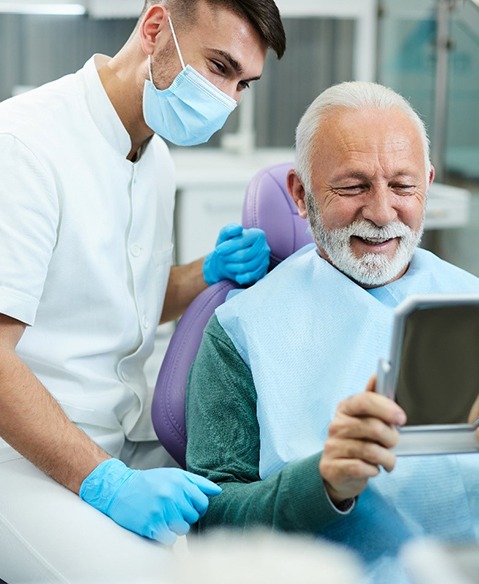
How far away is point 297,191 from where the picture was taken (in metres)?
1.69

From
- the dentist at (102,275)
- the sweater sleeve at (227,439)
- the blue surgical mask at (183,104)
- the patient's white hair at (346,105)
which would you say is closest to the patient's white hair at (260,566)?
the sweater sleeve at (227,439)

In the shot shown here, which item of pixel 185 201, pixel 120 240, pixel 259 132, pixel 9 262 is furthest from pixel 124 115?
pixel 259 132

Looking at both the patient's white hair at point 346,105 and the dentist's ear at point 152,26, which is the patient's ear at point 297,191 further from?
the dentist's ear at point 152,26

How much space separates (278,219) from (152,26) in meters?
0.48

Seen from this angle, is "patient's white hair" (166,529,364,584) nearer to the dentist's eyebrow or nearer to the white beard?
the white beard

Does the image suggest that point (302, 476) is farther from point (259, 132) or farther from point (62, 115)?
point (259, 132)

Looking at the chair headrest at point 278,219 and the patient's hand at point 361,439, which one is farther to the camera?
the chair headrest at point 278,219

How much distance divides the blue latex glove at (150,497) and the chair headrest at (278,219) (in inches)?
24.2

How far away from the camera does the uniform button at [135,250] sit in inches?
70.4

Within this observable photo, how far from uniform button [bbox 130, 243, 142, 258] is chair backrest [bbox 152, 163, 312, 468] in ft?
0.51

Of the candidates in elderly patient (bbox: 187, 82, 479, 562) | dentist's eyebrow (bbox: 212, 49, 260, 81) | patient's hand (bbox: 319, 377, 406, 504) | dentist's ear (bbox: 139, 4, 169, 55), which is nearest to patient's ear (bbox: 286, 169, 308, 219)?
elderly patient (bbox: 187, 82, 479, 562)

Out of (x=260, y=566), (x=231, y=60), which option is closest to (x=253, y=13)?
(x=231, y=60)

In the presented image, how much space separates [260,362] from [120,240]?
0.45m

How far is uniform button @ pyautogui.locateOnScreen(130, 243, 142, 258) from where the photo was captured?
179cm
